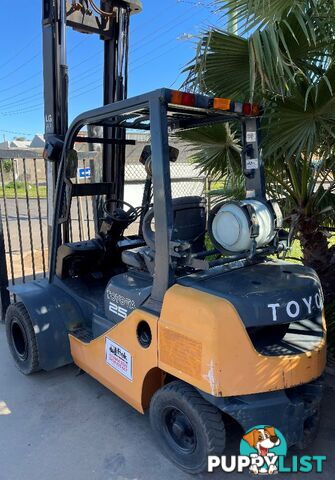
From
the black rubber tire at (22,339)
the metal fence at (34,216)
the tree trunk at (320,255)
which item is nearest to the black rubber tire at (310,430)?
the tree trunk at (320,255)

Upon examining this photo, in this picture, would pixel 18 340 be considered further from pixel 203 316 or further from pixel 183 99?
pixel 183 99

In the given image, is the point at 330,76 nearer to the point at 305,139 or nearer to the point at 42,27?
the point at 305,139

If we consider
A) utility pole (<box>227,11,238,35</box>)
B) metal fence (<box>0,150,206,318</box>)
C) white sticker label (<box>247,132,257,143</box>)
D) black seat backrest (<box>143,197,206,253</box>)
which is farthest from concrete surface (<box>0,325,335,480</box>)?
utility pole (<box>227,11,238,35</box>)

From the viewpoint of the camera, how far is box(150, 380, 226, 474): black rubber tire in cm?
231

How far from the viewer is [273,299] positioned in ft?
7.39

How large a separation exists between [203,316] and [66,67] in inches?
114

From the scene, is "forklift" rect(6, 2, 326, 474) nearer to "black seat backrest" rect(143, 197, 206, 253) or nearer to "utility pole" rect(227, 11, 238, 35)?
"black seat backrest" rect(143, 197, 206, 253)

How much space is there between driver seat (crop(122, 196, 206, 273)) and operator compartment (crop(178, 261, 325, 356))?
315 mm

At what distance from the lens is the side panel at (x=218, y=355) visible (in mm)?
2162

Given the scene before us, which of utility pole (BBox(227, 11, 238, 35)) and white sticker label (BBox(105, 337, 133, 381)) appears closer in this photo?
white sticker label (BBox(105, 337, 133, 381))

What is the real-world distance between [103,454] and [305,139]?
8.70ft

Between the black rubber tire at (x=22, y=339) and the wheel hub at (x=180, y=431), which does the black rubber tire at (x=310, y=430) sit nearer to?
the wheel hub at (x=180, y=431)

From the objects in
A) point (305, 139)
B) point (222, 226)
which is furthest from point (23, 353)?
point (305, 139)

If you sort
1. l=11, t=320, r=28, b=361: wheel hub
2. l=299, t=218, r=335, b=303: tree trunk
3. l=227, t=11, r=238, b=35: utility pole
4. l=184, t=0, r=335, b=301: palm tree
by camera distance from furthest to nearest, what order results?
l=299, t=218, r=335, b=303: tree trunk
l=11, t=320, r=28, b=361: wheel hub
l=227, t=11, r=238, b=35: utility pole
l=184, t=0, r=335, b=301: palm tree
